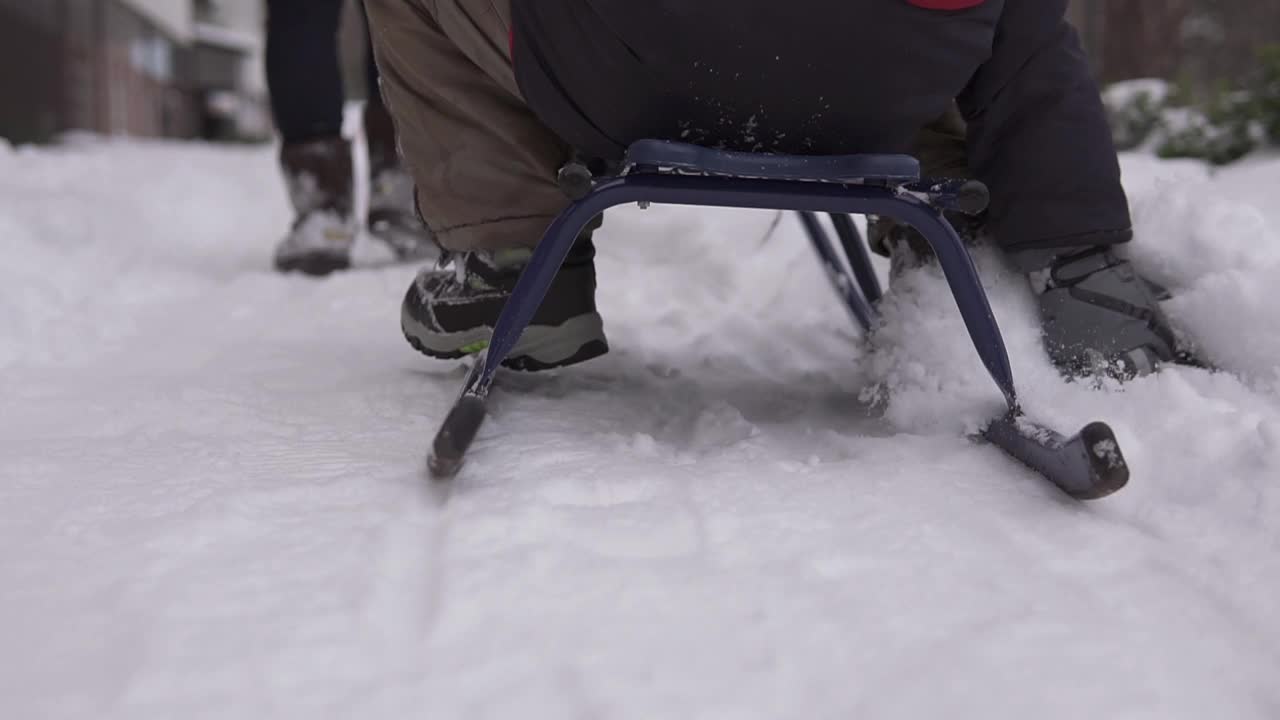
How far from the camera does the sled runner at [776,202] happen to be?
37.5 inches

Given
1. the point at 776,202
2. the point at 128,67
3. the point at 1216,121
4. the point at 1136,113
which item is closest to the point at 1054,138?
the point at 776,202

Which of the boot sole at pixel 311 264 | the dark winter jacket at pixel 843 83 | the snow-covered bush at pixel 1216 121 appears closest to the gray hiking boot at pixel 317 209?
the boot sole at pixel 311 264

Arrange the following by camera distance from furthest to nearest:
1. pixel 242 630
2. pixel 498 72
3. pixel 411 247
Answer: pixel 411 247, pixel 498 72, pixel 242 630

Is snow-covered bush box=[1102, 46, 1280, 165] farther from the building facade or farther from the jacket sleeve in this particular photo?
the building facade

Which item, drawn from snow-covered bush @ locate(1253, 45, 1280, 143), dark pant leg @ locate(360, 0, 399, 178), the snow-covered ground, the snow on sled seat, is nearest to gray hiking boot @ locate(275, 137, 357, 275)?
dark pant leg @ locate(360, 0, 399, 178)

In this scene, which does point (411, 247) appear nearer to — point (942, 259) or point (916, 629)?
point (942, 259)

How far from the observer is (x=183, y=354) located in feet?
5.45

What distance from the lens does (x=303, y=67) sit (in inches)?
100.0

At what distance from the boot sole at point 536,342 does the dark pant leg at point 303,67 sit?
1483 millimetres

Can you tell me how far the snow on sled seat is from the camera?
0.96 meters

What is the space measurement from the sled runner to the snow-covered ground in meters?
0.05

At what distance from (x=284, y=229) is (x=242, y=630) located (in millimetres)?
3342

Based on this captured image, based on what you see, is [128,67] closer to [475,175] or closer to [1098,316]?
[475,175]

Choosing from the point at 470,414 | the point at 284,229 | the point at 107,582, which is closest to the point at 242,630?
the point at 107,582
